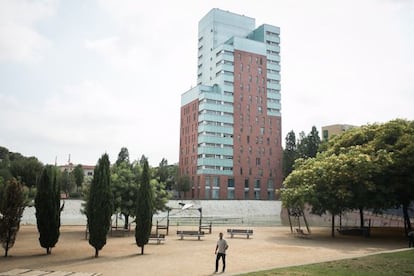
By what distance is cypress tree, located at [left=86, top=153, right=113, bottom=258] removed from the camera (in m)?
21.3

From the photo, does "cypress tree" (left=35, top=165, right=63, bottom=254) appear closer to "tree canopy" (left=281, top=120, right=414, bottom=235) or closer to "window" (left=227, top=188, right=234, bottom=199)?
"tree canopy" (left=281, top=120, right=414, bottom=235)

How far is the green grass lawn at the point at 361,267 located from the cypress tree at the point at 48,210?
13.9 metres

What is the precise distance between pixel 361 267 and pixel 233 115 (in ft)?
280

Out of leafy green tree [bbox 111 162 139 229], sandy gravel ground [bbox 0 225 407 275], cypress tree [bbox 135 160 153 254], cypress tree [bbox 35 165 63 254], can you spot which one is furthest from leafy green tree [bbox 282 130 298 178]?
cypress tree [bbox 35 165 63 254]

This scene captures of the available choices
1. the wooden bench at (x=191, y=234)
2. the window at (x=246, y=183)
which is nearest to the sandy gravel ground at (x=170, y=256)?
the wooden bench at (x=191, y=234)

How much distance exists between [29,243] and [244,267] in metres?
17.7

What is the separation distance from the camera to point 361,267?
15.3 metres

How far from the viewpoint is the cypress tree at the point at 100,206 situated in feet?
69.8

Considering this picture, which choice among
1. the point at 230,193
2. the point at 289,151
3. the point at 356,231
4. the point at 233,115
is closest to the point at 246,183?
the point at 230,193

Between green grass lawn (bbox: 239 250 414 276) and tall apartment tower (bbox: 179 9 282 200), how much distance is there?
79.3m

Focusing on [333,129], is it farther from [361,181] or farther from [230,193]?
[361,181]

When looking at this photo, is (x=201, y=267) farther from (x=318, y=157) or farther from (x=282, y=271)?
(x=318, y=157)

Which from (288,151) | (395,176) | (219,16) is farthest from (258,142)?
(395,176)

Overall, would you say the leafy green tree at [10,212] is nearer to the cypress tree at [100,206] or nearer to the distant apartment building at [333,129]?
the cypress tree at [100,206]
